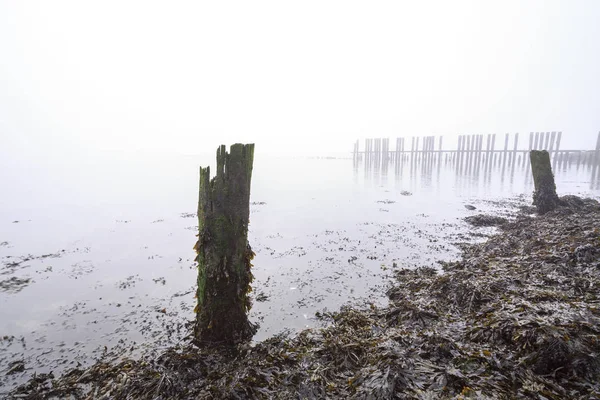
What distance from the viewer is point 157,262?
820 cm

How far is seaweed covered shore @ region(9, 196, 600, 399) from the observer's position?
3.05 meters

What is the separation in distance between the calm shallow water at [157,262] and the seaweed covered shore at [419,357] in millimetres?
726

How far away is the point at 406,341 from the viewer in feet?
12.9

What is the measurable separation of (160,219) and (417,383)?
1286cm

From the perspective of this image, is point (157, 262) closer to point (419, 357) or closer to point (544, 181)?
point (419, 357)

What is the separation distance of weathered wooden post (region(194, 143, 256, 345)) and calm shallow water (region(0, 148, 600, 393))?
0.69 metres

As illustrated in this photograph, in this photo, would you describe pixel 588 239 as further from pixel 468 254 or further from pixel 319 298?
pixel 319 298

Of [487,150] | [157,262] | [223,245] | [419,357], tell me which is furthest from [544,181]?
[487,150]

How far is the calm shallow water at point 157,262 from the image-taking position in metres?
4.96

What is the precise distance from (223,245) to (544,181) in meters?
13.2

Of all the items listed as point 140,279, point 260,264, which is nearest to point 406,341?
point 260,264

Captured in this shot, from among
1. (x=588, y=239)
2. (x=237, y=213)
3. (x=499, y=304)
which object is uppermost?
(x=237, y=213)

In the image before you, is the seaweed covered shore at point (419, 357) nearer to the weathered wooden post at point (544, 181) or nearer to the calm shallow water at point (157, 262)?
the calm shallow water at point (157, 262)

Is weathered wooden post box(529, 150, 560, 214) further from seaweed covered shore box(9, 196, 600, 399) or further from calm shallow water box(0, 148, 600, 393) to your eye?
seaweed covered shore box(9, 196, 600, 399)
